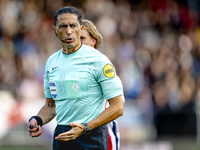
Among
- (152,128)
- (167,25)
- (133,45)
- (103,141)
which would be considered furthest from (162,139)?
(103,141)

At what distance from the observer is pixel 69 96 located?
4059mm

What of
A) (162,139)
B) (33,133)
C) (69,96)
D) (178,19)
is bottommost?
(162,139)

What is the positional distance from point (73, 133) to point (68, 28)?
3.31 feet

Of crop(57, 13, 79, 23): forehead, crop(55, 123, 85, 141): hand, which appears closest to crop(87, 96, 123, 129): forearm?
crop(55, 123, 85, 141): hand

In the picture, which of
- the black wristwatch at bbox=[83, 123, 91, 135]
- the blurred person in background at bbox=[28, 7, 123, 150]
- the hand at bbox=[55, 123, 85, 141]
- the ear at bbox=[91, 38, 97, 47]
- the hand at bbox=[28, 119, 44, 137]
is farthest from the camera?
the ear at bbox=[91, 38, 97, 47]

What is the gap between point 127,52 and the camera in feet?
42.7

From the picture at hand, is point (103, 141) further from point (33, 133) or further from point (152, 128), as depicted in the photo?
point (152, 128)

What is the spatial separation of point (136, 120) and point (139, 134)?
409 mm

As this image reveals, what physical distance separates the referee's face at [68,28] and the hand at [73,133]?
79cm

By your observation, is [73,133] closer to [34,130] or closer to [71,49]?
[34,130]

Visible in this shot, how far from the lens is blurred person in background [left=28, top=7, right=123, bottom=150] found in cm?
394

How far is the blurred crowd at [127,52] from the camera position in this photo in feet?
37.7

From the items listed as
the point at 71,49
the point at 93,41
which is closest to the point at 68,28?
the point at 71,49

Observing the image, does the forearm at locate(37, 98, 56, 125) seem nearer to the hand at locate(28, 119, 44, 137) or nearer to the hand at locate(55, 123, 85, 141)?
the hand at locate(28, 119, 44, 137)
